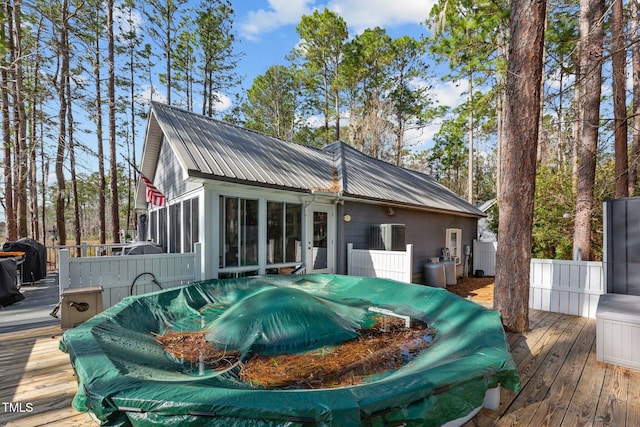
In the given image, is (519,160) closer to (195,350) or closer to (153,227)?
(195,350)

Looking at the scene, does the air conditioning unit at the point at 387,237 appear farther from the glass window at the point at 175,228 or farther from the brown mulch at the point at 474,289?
the glass window at the point at 175,228

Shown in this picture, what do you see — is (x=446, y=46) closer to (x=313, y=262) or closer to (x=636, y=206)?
(x=636, y=206)

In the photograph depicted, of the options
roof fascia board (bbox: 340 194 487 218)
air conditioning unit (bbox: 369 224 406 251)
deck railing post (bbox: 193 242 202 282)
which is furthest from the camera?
air conditioning unit (bbox: 369 224 406 251)

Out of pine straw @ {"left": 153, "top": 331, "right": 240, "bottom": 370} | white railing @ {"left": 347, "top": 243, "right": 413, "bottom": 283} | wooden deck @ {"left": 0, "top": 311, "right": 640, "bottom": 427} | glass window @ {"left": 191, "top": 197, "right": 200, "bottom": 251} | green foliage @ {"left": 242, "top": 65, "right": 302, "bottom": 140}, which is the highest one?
green foliage @ {"left": 242, "top": 65, "right": 302, "bottom": 140}

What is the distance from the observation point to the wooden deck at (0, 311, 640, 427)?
7.20ft

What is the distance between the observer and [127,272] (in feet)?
15.5

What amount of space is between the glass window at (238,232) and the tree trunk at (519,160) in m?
4.23

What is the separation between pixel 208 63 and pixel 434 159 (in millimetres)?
18911

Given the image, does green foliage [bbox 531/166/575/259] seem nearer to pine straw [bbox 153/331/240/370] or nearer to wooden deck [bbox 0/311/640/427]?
wooden deck [bbox 0/311/640/427]

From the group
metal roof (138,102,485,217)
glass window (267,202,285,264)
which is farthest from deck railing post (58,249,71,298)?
glass window (267,202,285,264)

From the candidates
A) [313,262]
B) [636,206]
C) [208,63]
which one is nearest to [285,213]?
[313,262]

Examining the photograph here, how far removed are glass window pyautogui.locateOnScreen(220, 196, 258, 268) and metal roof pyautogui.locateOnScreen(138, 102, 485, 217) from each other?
0.60 meters

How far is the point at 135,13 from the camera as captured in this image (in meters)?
13.4

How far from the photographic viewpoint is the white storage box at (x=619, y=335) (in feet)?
9.60
